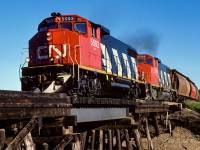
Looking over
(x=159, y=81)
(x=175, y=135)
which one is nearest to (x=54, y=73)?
(x=175, y=135)

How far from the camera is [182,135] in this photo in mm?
21578

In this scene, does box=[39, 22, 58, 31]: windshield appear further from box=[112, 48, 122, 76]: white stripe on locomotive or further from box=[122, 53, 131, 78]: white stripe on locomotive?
box=[122, 53, 131, 78]: white stripe on locomotive

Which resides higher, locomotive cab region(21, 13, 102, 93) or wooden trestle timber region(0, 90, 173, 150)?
locomotive cab region(21, 13, 102, 93)

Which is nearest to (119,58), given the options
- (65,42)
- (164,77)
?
(65,42)

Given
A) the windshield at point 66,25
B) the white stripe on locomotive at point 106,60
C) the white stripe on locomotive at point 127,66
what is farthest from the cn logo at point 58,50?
the white stripe on locomotive at point 127,66

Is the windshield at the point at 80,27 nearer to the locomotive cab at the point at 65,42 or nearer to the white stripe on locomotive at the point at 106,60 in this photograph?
the locomotive cab at the point at 65,42

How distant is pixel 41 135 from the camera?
825 cm

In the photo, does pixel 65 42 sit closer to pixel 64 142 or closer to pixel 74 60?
pixel 74 60

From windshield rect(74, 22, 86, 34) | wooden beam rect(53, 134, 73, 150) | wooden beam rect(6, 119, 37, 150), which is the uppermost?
windshield rect(74, 22, 86, 34)

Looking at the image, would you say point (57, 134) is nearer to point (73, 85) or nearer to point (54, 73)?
point (73, 85)

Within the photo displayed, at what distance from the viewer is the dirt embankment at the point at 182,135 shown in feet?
61.3

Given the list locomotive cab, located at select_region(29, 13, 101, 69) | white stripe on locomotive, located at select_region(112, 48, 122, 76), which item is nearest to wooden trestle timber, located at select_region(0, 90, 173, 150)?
locomotive cab, located at select_region(29, 13, 101, 69)

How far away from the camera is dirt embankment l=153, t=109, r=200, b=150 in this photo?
61.3 ft

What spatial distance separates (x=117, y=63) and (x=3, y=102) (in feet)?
35.2
